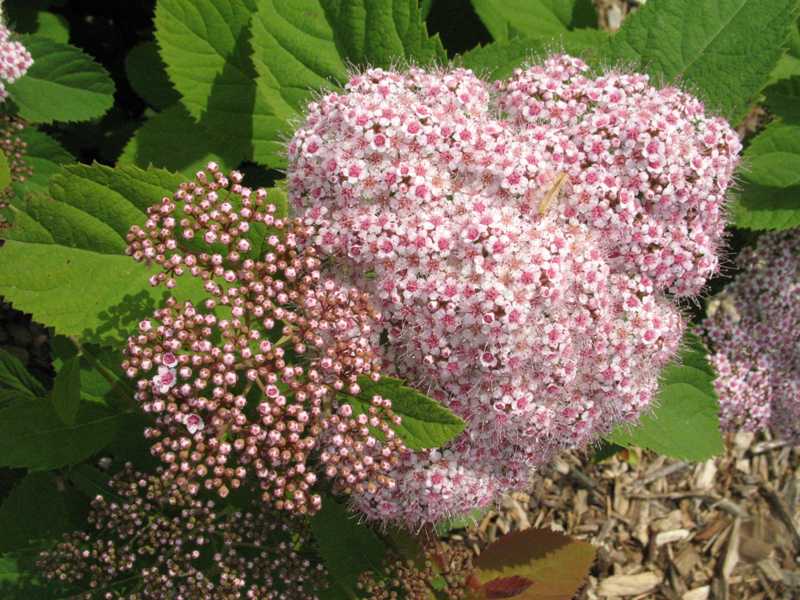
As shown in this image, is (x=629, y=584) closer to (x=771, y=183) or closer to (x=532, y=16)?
(x=771, y=183)

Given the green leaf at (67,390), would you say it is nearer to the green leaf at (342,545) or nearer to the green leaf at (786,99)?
the green leaf at (342,545)

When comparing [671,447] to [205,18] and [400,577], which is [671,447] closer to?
[400,577]

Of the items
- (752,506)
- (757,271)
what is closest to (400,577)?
(757,271)

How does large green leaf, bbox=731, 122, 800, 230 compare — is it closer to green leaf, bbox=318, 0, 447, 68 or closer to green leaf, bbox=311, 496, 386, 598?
green leaf, bbox=318, 0, 447, 68

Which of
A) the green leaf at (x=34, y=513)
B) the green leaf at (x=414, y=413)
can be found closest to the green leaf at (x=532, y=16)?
the green leaf at (x=414, y=413)

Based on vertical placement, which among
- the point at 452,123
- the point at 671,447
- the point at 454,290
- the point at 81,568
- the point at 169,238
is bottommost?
the point at 81,568

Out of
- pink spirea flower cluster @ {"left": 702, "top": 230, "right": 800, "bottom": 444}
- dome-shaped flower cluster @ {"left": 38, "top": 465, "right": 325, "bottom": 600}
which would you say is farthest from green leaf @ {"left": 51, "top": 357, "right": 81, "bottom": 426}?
pink spirea flower cluster @ {"left": 702, "top": 230, "right": 800, "bottom": 444}
